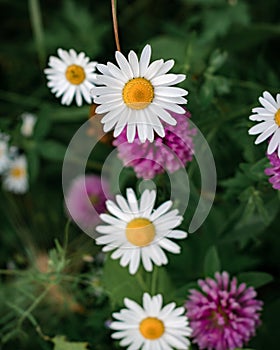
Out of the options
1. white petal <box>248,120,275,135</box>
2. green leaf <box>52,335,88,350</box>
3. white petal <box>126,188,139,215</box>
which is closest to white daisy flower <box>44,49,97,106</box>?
white petal <box>126,188,139,215</box>

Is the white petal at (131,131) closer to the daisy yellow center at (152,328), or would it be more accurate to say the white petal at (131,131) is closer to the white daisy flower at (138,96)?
the white daisy flower at (138,96)

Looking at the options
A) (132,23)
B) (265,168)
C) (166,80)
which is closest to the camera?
(166,80)

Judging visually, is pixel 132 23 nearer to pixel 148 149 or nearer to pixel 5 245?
pixel 5 245

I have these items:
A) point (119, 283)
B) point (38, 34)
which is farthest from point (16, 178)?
point (119, 283)

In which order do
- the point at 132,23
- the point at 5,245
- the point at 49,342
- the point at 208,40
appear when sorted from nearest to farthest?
the point at 49,342, the point at 208,40, the point at 5,245, the point at 132,23

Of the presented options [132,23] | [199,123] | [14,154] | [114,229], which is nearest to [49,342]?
[114,229]

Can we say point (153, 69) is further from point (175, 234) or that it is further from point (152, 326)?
point (152, 326)
